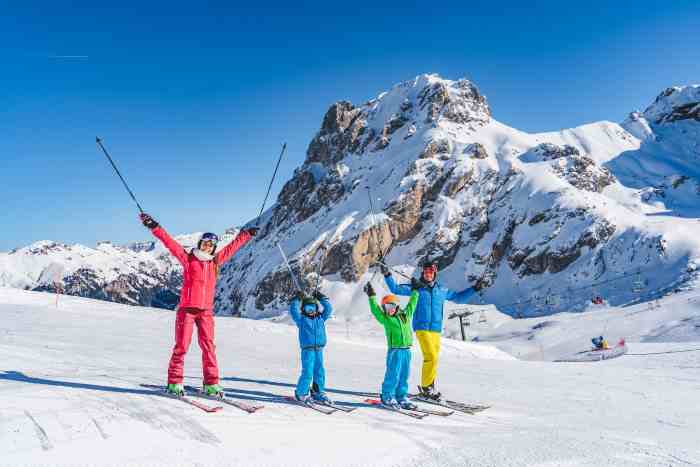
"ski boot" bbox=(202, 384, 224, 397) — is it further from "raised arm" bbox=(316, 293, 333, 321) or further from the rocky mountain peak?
the rocky mountain peak

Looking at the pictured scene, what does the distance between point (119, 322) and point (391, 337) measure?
14892 millimetres

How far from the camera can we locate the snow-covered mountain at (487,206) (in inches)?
Result: 2320

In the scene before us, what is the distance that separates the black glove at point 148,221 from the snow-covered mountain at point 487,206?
39.0 metres

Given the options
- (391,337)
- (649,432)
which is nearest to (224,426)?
(391,337)

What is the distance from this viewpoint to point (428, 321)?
26.2 ft

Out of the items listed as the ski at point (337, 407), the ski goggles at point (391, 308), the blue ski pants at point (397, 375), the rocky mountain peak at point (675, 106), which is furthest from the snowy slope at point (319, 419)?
the rocky mountain peak at point (675, 106)

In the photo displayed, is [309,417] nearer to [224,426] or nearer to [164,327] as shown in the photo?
[224,426]

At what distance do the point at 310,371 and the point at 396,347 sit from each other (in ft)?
4.68

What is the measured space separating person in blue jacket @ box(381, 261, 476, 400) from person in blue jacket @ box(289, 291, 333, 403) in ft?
4.31

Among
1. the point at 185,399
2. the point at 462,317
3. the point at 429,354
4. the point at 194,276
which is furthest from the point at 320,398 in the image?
the point at 462,317

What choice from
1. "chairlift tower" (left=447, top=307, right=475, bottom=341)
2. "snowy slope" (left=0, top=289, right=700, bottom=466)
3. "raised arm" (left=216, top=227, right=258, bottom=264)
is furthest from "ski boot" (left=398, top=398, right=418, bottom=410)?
"chairlift tower" (left=447, top=307, right=475, bottom=341)

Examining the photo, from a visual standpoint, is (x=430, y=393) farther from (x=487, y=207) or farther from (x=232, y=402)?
(x=487, y=207)

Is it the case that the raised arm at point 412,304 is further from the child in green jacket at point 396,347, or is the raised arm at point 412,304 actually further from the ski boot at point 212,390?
the ski boot at point 212,390

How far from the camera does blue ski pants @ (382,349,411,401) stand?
7176 millimetres
